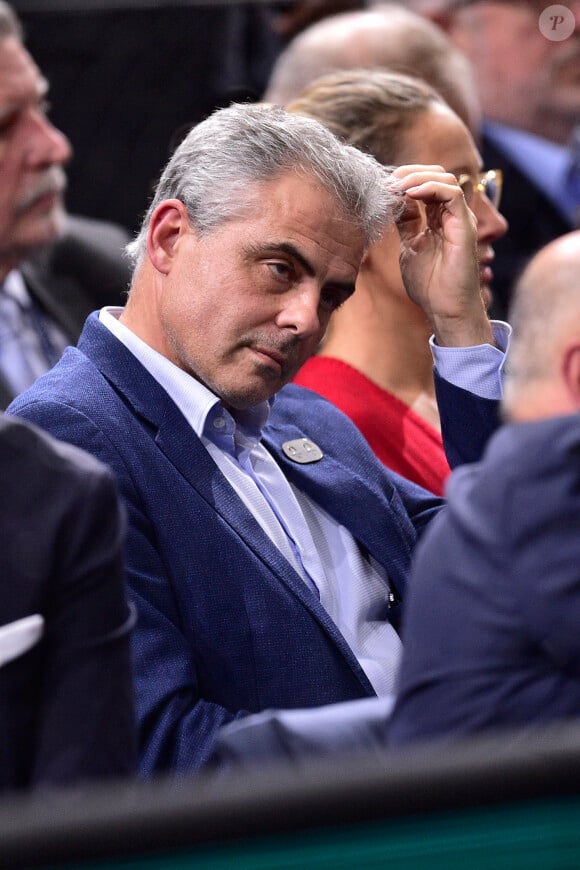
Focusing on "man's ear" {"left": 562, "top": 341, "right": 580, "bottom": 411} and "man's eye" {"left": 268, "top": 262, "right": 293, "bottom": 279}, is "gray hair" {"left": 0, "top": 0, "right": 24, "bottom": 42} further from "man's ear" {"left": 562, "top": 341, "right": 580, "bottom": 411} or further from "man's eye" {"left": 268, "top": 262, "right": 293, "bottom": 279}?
"man's ear" {"left": 562, "top": 341, "right": 580, "bottom": 411}

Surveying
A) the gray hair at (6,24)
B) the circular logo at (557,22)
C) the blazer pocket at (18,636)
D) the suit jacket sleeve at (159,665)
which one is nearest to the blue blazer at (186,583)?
the suit jacket sleeve at (159,665)

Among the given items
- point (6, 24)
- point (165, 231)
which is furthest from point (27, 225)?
point (165, 231)

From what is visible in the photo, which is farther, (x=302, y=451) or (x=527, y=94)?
(x=527, y=94)

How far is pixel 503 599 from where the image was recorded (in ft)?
3.72

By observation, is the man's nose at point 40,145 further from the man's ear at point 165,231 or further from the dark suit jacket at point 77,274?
the man's ear at point 165,231

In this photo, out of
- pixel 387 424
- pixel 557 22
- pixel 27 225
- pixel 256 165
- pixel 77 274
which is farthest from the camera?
pixel 557 22

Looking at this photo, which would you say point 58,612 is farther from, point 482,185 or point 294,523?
point 482,185

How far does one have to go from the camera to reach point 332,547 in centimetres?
183

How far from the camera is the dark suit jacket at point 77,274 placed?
2965mm

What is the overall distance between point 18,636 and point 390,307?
3.97 ft

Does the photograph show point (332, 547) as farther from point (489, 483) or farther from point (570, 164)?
point (570, 164)

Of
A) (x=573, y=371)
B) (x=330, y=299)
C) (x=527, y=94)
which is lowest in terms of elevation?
(x=527, y=94)

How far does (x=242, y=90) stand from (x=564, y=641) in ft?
5.79

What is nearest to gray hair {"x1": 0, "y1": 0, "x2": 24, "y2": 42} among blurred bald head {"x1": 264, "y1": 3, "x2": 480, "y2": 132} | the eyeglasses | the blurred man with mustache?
the blurred man with mustache
